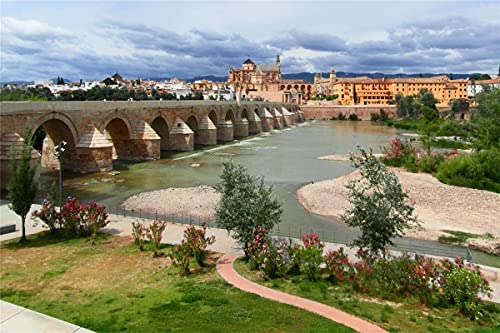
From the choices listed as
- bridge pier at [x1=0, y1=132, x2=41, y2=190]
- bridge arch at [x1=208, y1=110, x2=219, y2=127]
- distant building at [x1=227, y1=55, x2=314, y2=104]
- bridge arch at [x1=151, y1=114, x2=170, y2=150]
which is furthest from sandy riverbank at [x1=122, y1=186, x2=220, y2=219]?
distant building at [x1=227, y1=55, x2=314, y2=104]

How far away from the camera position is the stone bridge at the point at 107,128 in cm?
1895

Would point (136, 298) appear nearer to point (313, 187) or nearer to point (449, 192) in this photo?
point (313, 187)

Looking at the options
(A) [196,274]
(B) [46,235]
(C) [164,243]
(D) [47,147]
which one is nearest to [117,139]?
(D) [47,147]

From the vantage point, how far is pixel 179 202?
16250mm

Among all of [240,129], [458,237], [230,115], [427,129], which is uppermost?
[230,115]

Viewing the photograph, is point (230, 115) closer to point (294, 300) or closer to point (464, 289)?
point (294, 300)

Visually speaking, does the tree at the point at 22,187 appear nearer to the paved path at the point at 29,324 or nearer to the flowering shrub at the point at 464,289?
the paved path at the point at 29,324

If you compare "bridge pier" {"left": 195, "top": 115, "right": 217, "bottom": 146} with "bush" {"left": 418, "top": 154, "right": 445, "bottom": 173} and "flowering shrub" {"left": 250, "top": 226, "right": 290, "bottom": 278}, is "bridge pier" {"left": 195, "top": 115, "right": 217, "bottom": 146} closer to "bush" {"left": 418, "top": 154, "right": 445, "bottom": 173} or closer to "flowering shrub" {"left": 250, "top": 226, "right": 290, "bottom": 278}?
"bush" {"left": 418, "top": 154, "right": 445, "bottom": 173}

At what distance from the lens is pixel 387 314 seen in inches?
250

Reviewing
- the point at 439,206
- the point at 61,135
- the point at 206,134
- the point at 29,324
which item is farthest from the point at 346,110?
the point at 29,324

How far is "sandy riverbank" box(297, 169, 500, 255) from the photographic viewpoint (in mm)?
12859

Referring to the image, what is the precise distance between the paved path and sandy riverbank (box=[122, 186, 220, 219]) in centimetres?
929

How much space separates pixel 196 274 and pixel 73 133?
1636 cm

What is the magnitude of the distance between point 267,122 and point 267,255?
4920 centimetres
